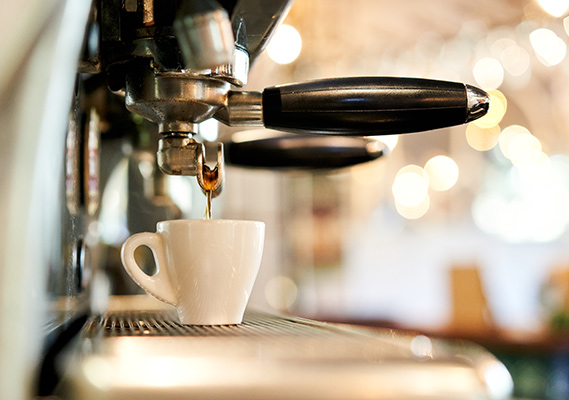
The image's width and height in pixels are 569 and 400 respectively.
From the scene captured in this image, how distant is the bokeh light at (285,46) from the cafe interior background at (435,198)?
0.49m

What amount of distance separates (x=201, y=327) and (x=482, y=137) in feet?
10.1

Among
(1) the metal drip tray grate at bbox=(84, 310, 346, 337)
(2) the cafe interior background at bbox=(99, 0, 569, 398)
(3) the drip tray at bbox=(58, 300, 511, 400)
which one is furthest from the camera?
(2) the cafe interior background at bbox=(99, 0, 569, 398)

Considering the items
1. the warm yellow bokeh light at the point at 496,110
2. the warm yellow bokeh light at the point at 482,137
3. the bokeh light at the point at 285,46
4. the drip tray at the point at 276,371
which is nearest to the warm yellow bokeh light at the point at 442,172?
the warm yellow bokeh light at the point at 482,137

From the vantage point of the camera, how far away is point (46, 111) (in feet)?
0.91

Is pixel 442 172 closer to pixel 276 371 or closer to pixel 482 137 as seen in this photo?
pixel 482 137

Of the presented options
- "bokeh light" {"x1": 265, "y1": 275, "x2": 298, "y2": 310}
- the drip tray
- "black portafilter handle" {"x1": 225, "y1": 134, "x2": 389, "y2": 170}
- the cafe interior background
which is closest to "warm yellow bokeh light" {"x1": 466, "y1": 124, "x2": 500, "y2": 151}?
the cafe interior background

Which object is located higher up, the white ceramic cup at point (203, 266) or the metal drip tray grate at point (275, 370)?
the white ceramic cup at point (203, 266)

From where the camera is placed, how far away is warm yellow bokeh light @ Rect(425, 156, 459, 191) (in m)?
3.31

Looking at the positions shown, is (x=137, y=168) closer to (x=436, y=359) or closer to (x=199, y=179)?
(x=199, y=179)

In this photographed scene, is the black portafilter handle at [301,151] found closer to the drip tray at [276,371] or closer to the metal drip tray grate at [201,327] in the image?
the metal drip tray grate at [201,327]

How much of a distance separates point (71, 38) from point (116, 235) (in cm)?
49

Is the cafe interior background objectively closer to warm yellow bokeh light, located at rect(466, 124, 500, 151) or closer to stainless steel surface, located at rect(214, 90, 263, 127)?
warm yellow bokeh light, located at rect(466, 124, 500, 151)

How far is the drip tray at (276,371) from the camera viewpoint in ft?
0.83

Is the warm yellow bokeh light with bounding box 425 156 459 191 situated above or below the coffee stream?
above
